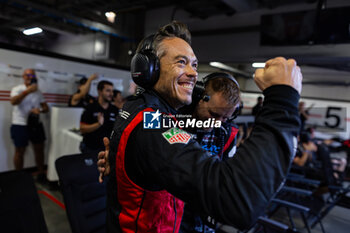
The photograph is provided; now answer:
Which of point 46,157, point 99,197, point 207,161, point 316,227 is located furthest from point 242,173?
point 46,157

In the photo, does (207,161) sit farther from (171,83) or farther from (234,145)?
(234,145)

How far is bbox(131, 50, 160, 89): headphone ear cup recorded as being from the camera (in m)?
0.71

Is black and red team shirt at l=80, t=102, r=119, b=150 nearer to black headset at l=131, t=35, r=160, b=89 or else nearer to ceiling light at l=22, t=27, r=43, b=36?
ceiling light at l=22, t=27, r=43, b=36

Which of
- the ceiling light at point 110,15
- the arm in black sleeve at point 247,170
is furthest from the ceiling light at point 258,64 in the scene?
the ceiling light at point 110,15

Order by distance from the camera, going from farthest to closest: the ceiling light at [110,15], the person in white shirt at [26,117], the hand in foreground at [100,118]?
1. the hand in foreground at [100,118]
2. the person in white shirt at [26,117]
3. the ceiling light at [110,15]

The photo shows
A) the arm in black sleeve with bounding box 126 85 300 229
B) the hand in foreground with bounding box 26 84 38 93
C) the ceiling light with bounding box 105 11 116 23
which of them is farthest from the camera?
the hand in foreground with bounding box 26 84 38 93

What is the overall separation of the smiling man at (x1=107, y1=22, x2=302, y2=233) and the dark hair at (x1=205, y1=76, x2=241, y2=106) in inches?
5.7

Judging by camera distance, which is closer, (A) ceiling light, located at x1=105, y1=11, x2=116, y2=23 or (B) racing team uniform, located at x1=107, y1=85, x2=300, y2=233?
(B) racing team uniform, located at x1=107, y1=85, x2=300, y2=233

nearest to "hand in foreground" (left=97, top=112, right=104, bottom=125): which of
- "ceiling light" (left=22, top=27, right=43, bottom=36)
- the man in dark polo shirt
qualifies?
the man in dark polo shirt

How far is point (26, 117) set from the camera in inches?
104

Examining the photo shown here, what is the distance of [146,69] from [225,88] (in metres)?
0.33

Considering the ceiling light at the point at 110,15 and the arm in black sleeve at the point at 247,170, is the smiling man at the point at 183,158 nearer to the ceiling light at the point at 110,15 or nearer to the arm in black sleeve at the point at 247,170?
the arm in black sleeve at the point at 247,170

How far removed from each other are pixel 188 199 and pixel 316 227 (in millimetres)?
2569

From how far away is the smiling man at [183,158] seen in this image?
44cm
